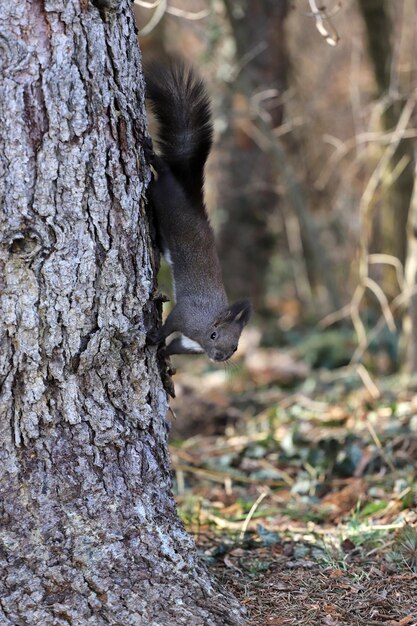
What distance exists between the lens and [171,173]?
3.50 meters

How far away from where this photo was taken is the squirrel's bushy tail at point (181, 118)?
3.31 metres

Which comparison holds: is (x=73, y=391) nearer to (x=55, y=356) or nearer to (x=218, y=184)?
(x=55, y=356)

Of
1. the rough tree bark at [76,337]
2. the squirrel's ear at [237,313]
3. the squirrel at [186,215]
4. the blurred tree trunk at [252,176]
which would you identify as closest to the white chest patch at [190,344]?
the squirrel at [186,215]

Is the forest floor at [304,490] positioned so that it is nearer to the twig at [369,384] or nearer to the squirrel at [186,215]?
the twig at [369,384]

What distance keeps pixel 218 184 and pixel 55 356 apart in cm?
631

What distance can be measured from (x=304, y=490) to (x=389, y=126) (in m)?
3.92

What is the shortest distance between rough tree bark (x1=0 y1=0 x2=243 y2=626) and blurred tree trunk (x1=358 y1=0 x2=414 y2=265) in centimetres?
480

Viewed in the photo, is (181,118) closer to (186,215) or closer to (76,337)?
(186,215)

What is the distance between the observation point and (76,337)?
259 cm

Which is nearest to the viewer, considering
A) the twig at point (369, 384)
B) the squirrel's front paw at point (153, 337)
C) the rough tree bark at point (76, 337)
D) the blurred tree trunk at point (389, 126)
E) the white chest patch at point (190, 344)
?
the rough tree bark at point (76, 337)

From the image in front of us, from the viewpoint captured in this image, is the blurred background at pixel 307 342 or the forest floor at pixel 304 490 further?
the blurred background at pixel 307 342

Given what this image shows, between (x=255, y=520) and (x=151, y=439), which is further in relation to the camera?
(x=255, y=520)

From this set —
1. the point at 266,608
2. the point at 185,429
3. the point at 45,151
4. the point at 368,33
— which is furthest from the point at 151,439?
the point at 368,33

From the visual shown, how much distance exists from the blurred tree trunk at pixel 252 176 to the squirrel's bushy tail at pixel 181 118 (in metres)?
4.28
